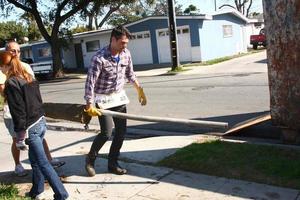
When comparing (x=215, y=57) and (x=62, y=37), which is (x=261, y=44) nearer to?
(x=215, y=57)

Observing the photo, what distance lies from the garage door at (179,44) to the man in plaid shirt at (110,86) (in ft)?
79.9

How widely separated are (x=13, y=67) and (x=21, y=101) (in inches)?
15.1

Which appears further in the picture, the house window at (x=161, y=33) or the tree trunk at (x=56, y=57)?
the house window at (x=161, y=33)

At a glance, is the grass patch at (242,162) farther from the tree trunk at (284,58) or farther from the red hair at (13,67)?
the red hair at (13,67)

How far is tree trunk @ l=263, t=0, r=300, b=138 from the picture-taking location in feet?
17.9

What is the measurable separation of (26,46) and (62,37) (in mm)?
14676

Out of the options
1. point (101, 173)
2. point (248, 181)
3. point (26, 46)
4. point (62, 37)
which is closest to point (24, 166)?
point (101, 173)

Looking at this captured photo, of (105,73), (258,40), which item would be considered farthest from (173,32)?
(105,73)

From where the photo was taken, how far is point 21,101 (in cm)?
436

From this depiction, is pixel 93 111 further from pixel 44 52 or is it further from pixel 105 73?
pixel 44 52

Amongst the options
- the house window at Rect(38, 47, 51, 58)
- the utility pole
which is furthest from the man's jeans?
the house window at Rect(38, 47, 51, 58)

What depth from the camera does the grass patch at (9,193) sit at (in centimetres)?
482

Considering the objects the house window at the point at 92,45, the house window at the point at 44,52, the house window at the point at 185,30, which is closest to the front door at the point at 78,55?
the house window at the point at 92,45

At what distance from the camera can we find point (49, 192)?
504 centimetres
